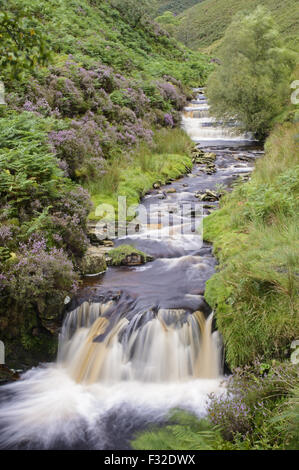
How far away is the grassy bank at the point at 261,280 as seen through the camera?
4418 millimetres

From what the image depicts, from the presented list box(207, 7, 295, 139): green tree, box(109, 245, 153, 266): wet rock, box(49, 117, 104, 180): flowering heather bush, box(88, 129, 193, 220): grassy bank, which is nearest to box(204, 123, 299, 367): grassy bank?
box(109, 245, 153, 266): wet rock

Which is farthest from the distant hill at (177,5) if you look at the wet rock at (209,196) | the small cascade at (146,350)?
the small cascade at (146,350)

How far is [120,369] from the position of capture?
5.19 meters

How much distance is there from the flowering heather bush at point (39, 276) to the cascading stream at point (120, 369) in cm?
38

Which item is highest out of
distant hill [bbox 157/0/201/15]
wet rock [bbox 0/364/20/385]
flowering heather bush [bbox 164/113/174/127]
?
distant hill [bbox 157/0/201/15]

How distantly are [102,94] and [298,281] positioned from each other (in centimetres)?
1142

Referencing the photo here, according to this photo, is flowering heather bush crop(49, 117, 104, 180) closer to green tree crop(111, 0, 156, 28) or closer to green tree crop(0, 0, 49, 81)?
green tree crop(0, 0, 49, 81)

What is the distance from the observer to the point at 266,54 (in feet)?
56.2

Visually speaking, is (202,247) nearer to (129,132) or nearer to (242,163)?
(129,132)

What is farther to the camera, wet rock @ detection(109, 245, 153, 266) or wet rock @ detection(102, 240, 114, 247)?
wet rock @ detection(102, 240, 114, 247)

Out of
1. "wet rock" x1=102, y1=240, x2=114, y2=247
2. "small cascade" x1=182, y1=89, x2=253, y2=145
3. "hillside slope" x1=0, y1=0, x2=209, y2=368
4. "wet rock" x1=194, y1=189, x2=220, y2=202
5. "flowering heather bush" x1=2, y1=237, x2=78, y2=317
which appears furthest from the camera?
"small cascade" x1=182, y1=89, x2=253, y2=145

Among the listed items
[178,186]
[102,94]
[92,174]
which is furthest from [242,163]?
[92,174]

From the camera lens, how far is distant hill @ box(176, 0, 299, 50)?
63031 mm

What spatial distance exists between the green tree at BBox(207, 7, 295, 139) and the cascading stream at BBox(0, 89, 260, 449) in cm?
1281
